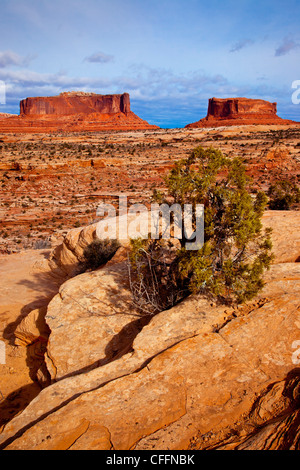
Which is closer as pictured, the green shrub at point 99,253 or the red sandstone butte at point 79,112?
the green shrub at point 99,253

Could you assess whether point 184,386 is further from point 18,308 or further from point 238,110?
point 238,110

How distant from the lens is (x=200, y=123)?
87250mm

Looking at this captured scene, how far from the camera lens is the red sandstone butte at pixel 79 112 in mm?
92188

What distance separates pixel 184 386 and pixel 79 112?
115m

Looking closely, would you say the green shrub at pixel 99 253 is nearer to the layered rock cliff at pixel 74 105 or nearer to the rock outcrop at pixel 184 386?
the rock outcrop at pixel 184 386

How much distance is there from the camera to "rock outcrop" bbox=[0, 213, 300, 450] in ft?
8.86

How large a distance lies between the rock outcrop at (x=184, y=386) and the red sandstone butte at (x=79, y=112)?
90124mm

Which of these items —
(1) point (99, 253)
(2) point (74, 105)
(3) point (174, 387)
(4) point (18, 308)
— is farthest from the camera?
(2) point (74, 105)

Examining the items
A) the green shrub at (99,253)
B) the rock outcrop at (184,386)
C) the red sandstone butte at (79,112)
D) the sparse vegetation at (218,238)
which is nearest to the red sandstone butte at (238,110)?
the red sandstone butte at (79,112)

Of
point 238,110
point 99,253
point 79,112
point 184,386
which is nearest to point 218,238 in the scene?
point 184,386

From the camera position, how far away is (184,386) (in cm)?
323
